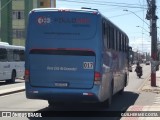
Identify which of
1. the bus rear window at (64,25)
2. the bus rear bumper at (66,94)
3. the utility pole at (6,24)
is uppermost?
the utility pole at (6,24)

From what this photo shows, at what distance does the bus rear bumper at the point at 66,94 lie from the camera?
14625mm

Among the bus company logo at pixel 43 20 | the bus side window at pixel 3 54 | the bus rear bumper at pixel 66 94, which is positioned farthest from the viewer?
the bus side window at pixel 3 54

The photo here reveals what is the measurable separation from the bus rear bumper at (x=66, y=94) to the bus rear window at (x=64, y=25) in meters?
1.63

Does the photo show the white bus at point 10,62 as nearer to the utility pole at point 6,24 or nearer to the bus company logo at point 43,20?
the bus company logo at point 43,20

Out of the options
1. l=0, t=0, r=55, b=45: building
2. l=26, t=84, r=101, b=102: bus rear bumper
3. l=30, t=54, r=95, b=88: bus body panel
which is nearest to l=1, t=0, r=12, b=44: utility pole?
l=0, t=0, r=55, b=45: building

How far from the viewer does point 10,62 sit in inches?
1366

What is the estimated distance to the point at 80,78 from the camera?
14758 mm

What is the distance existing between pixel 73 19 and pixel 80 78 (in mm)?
1870

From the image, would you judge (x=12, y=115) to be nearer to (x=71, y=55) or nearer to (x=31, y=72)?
(x=31, y=72)

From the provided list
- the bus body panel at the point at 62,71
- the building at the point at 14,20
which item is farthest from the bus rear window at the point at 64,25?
the building at the point at 14,20

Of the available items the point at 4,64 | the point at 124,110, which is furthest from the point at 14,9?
the point at 124,110

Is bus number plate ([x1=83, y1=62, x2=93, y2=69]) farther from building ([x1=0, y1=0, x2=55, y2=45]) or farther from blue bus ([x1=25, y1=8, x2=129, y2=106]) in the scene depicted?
building ([x1=0, y1=0, x2=55, y2=45])

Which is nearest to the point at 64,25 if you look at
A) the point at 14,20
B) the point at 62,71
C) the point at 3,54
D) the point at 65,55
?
the point at 65,55

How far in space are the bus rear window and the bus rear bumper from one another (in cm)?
163
